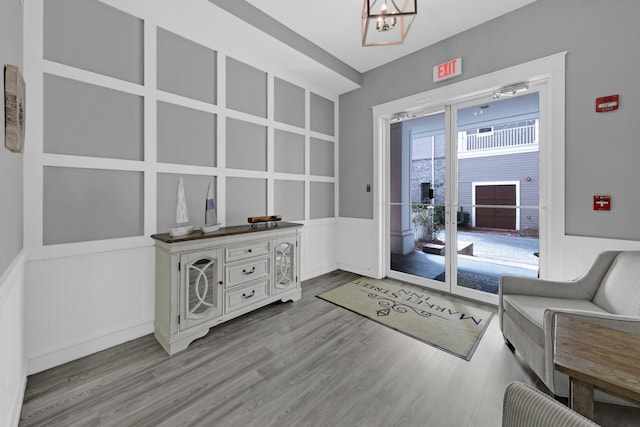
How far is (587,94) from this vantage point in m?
2.35

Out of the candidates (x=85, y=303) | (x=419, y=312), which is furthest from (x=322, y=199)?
(x=85, y=303)

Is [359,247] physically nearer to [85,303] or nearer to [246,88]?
[246,88]

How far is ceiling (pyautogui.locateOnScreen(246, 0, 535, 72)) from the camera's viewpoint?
2.66 metres


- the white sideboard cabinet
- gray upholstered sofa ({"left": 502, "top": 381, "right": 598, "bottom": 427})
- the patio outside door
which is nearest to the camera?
gray upholstered sofa ({"left": 502, "top": 381, "right": 598, "bottom": 427})

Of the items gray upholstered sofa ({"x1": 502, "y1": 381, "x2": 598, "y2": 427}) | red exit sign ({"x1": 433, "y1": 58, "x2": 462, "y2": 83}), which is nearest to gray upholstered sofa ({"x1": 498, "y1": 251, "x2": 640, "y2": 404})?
gray upholstered sofa ({"x1": 502, "y1": 381, "x2": 598, "y2": 427})

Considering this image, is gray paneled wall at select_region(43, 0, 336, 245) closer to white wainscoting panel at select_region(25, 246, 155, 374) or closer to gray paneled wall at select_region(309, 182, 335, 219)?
white wainscoting panel at select_region(25, 246, 155, 374)

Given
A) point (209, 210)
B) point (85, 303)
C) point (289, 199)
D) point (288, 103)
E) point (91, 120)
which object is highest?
point (288, 103)

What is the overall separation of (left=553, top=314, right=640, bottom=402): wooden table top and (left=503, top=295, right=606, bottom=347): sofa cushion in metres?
0.62

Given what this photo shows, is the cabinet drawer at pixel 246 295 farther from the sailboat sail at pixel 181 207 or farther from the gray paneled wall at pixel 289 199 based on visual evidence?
the gray paneled wall at pixel 289 199

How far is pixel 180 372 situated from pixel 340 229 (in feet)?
10.0

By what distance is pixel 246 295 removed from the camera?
2652mm

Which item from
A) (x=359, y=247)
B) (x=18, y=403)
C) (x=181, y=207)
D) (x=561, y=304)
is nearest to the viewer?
(x=18, y=403)

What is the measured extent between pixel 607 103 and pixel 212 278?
3918 mm

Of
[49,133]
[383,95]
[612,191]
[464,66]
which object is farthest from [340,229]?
[49,133]
